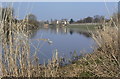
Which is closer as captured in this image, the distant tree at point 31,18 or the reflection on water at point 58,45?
the distant tree at point 31,18

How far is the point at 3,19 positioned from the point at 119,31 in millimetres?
1935

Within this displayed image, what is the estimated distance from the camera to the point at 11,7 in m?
2.94

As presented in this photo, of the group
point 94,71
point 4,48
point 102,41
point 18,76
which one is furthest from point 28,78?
point 102,41

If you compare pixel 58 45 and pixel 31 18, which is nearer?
pixel 31 18

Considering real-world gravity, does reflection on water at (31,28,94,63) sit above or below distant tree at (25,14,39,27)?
below

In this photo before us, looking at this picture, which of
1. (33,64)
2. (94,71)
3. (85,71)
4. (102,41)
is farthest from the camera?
(102,41)

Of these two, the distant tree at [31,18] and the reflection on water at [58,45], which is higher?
the distant tree at [31,18]

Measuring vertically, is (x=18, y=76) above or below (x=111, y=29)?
below

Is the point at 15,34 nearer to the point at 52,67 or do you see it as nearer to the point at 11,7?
the point at 11,7

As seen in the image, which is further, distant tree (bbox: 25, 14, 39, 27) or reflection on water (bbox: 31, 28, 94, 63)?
reflection on water (bbox: 31, 28, 94, 63)

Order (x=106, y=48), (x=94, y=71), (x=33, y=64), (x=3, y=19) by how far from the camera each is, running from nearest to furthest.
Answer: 1. (x=3, y=19)
2. (x=33, y=64)
3. (x=94, y=71)
4. (x=106, y=48)

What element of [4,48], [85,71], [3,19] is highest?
[3,19]

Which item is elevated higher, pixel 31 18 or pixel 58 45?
pixel 31 18

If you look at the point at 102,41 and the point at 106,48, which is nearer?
the point at 106,48
